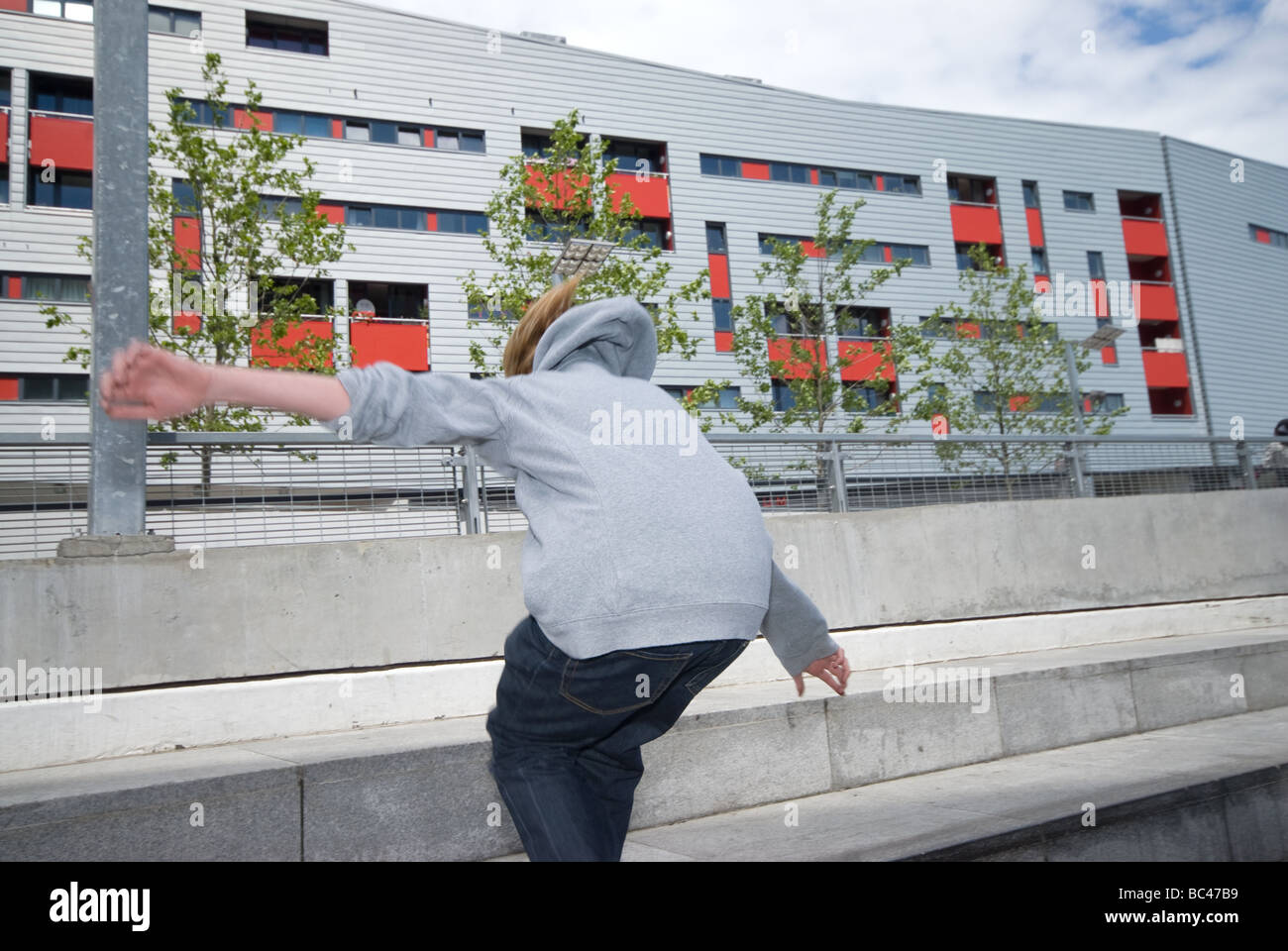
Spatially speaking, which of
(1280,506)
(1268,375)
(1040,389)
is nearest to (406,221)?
(1040,389)

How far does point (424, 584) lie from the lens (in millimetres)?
6121

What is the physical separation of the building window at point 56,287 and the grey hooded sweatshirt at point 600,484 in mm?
27848

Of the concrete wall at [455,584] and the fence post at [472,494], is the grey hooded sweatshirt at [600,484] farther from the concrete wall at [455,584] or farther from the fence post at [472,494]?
the fence post at [472,494]

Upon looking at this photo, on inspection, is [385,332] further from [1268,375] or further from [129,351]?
[1268,375]

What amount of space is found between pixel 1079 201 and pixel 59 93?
1563 inches

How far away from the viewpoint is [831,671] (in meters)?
2.50

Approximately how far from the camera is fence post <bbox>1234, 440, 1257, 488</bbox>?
1075cm

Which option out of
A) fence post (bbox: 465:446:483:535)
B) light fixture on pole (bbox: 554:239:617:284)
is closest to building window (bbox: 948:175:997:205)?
light fixture on pole (bbox: 554:239:617:284)

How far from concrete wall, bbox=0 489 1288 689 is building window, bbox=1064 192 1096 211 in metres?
36.4

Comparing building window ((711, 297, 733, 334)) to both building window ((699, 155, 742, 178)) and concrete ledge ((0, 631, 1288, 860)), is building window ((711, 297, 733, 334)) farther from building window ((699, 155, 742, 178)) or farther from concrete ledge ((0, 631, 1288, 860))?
concrete ledge ((0, 631, 1288, 860))

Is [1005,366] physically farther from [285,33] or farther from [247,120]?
[285,33]

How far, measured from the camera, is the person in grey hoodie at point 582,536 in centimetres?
168

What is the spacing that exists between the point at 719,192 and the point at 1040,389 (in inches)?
535

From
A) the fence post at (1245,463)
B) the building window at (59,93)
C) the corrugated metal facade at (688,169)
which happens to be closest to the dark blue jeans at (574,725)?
the fence post at (1245,463)
